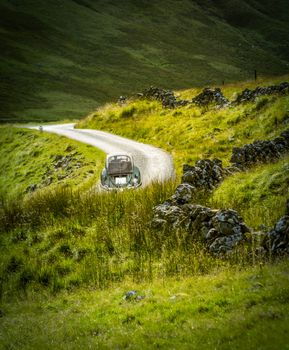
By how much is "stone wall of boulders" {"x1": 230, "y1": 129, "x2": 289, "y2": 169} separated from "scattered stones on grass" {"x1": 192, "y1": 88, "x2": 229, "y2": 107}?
17.2m


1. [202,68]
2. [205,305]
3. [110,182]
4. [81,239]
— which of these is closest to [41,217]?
[81,239]

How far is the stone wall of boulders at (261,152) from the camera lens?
23469 millimetres

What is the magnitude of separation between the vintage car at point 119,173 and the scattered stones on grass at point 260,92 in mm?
13368

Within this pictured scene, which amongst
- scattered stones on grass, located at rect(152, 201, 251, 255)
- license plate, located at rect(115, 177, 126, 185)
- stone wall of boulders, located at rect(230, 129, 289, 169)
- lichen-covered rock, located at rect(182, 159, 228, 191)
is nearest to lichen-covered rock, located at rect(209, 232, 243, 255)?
scattered stones on grass, located at rect(152, 201, 251, 255)

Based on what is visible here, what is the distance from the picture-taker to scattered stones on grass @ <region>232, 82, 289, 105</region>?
35.3 m

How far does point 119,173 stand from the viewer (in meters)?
30.1

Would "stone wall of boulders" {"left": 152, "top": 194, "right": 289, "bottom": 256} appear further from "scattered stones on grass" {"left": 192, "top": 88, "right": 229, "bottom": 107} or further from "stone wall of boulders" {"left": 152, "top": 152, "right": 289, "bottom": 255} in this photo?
"scattered stones on grass" {"left": 192, "top": 88, "right": 229, "bottom": 107}

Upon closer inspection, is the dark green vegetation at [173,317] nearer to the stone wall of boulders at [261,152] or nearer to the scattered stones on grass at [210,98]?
the stone wall of boulders at [261,152]

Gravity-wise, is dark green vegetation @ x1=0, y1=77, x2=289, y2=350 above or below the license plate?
below

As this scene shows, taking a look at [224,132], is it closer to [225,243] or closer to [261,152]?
[261,152]

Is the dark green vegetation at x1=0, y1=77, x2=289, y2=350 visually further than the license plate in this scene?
No

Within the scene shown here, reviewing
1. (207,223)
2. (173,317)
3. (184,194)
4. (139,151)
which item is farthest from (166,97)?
(173,317)

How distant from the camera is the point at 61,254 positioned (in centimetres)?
1988

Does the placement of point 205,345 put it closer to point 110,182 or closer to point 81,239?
point 81,239
